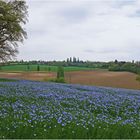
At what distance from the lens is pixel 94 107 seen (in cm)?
1398

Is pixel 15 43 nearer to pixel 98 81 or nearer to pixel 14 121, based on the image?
pixel 98 81

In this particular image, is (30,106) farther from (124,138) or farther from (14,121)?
(124,138)

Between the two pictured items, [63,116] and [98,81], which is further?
[98,81]

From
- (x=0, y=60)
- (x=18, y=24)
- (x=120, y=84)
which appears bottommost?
(x=120, y=84)

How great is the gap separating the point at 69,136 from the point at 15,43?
36735 millimetres

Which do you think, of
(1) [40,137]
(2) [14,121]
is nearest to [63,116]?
(2) [14,121]

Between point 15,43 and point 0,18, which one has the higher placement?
point 0,18

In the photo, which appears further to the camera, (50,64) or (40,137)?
(50,64)

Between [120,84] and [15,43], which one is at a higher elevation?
[15,43]

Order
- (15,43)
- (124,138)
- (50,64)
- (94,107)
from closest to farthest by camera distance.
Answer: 1. (124,138)
2. (94,107)
3. (15,43)
4. (50,64)

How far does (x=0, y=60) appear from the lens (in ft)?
145

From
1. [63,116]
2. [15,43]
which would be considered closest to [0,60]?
[15,43]

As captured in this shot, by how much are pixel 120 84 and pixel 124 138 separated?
4044 cm

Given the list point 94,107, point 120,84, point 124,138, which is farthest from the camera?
point 120,84
